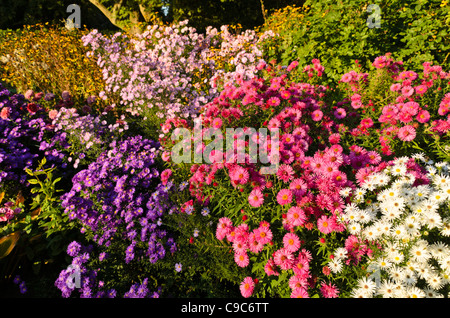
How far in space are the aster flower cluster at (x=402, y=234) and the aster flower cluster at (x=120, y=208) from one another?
4.76 feet

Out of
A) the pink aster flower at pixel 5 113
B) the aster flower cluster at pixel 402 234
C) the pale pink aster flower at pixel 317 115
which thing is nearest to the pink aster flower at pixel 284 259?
the aster flower cluster at pixel 402 234

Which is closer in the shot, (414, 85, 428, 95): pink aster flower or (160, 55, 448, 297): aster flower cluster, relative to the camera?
(160, 55, 448, 297): aster flower cluster

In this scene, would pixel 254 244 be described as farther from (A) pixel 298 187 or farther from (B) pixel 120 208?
(B) pixel 120 208

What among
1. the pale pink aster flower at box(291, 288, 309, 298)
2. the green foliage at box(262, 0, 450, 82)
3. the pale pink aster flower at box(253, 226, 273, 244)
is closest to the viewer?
the pale pink aster flower at box(291, 288, 309, 298)

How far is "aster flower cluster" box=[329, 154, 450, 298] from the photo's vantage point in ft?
4.70

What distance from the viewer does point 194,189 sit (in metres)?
2.31

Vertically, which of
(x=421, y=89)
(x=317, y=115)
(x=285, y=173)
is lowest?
(x=285, y=173)

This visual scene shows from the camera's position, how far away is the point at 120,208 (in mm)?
2436

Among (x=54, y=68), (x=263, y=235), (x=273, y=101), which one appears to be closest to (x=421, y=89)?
(x=273, y=101)

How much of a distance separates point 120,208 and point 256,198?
1.30 meters

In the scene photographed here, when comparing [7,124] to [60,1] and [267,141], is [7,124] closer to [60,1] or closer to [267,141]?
[267,141]

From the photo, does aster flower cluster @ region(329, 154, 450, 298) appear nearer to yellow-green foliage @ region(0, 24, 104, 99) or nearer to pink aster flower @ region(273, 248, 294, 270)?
pink aster flower @ region(273, 248, 294, 270)

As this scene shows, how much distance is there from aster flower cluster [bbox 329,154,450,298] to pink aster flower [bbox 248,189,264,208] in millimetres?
519

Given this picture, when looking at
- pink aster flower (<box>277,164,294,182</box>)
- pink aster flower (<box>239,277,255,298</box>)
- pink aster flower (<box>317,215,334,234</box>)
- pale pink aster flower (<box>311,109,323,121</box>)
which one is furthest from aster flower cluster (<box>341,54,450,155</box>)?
pink aster flower (<box>239,277,255,298</box>)
